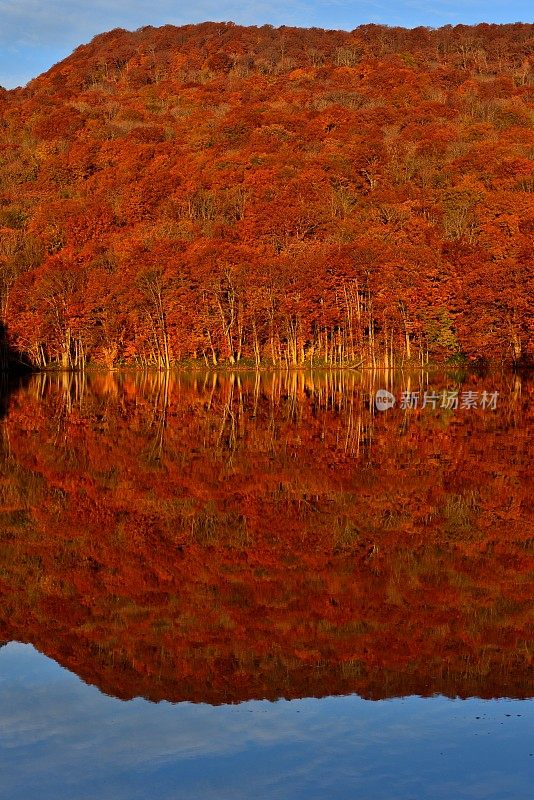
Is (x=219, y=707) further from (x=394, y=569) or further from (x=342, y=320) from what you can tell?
(x=342, y=320)

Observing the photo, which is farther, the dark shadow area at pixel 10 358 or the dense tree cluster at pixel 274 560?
the dark shadow area at pixel 10 358

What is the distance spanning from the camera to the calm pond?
6324mm

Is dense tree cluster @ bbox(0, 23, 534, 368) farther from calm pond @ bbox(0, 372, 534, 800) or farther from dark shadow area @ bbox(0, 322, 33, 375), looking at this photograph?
calm pond @ bbox(0, 372, 534, 800)


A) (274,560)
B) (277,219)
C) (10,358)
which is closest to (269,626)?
(274,560)

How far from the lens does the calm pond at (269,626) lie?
20.7ft

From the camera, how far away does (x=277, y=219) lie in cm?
8000

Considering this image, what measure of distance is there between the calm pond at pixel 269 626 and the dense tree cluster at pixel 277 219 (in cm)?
4914

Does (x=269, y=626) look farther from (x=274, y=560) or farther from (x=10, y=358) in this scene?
(x=10, y=358)

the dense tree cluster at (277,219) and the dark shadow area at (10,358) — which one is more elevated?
the dense tree cluster at (277,219)

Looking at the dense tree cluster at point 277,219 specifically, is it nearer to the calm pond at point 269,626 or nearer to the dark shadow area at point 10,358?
the dark shadow area at point 10,358

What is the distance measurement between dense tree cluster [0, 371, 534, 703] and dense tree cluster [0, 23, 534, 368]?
4447 cm

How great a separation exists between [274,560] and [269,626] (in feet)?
8.20

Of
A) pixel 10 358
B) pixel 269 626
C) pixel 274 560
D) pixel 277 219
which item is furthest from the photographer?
pixel 277 219

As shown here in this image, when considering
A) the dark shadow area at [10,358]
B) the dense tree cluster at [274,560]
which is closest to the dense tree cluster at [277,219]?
the dark shadow area at [10,358]
